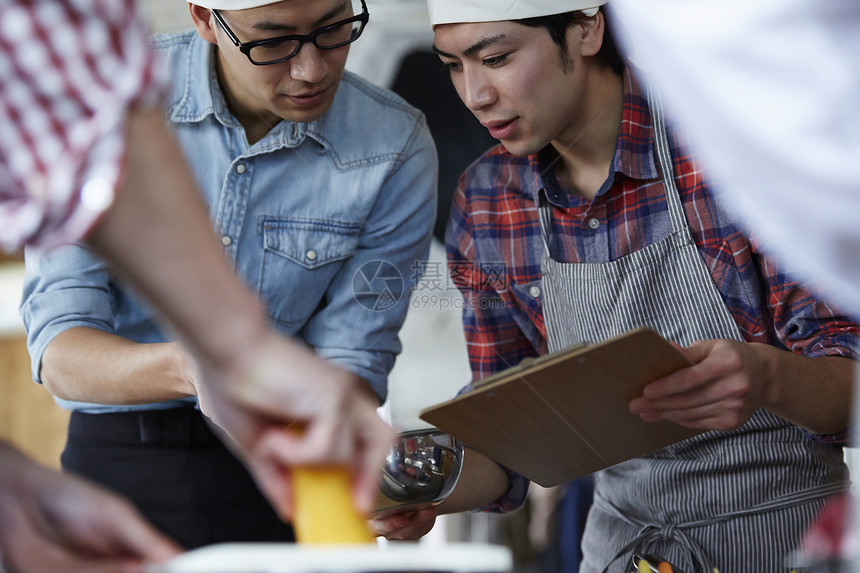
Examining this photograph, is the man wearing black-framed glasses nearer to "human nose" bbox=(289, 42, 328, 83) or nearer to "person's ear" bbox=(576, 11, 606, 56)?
"human nose" bbox=(289, 42, 328, 83)

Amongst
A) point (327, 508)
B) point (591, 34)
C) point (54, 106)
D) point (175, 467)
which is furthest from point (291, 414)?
point (175, 467)

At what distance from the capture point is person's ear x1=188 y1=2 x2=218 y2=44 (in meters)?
0.79

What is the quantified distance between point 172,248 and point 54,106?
8cm

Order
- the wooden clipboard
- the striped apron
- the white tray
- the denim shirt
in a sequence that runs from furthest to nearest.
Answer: the striped apron, the denim shirt, the wooden clipboard, the white tray

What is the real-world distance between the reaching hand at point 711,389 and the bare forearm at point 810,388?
18mm

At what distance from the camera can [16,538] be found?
0.44 metres

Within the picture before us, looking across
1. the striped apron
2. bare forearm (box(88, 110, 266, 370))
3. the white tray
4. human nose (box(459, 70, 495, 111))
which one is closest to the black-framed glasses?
human nose (box(459, 70, 495, 111))

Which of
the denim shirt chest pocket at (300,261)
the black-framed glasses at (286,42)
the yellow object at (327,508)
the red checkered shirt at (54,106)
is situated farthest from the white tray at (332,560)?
the black-framed glasses at (286,42)

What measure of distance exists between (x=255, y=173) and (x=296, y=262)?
0.30 feet

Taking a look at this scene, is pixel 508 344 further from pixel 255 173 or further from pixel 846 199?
pixel 846 199

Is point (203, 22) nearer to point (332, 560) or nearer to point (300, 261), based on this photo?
point (300, 261)

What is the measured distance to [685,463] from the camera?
0.99m

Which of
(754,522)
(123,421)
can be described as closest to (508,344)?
(754,522)

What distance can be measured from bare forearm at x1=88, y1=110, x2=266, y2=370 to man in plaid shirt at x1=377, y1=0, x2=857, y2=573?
29 cm
